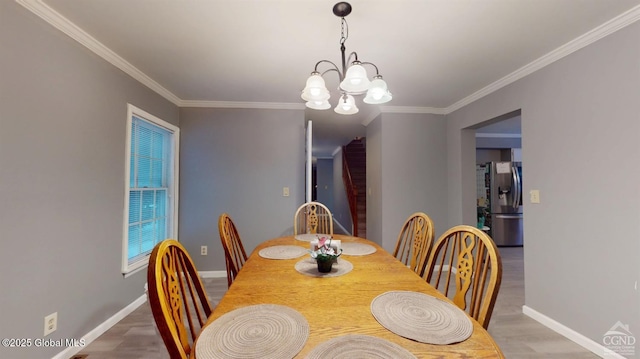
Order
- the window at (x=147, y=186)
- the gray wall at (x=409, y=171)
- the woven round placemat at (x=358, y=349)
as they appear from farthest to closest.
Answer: the gray wall at (x=409, y=171), the window at (x=147, y=186), the woven round placemat at (x=358, y=349)

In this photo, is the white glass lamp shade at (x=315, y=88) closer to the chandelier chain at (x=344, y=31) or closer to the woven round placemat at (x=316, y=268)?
the chandelier chain at (x=344, y=31)

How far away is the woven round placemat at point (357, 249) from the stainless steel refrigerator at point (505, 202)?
13.3 feet

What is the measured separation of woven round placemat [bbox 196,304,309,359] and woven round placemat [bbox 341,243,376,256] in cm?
81

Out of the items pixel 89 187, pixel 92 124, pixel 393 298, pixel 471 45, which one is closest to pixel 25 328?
pixel 89 187

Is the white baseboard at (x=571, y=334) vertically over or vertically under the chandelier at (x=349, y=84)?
under

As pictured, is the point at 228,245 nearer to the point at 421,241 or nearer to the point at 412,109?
the point at 421,241

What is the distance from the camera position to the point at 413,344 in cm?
74

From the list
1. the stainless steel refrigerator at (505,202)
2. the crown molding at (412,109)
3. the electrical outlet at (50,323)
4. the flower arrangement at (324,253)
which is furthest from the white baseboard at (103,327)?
the stainless steel refrigerator at (505,202)

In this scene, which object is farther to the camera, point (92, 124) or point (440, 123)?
point (440, 123)

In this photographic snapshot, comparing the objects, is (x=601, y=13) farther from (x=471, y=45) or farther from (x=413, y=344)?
(x=413, y=344)

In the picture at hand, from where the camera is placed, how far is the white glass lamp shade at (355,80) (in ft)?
4.31

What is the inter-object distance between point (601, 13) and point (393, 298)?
2180 millimetres

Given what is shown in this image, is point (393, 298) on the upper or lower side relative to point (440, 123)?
lower

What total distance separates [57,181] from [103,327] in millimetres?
1225
